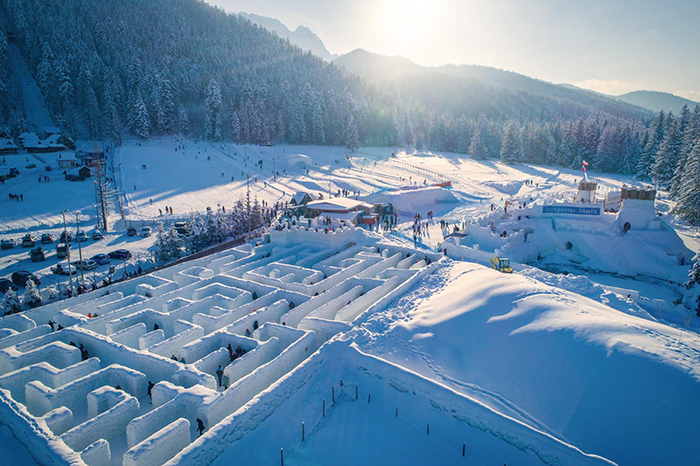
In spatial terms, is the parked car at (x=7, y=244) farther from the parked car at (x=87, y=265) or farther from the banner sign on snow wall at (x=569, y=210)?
the banner sign on snow wall at (x=569, y=210)

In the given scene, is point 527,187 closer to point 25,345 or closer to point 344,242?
point 344,242

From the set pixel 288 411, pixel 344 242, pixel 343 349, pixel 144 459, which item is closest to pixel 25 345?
pixel 144 459

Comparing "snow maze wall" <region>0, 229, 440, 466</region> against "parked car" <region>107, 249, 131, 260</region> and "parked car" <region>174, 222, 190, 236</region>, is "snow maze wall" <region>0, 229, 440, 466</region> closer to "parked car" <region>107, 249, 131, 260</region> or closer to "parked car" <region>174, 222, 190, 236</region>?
"parked car" <region>107, 249, 131, 260</region>

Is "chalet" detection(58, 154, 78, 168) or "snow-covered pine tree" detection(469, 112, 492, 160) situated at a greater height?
"snow-covered pine tree" detection(469, 112, 492, 160)

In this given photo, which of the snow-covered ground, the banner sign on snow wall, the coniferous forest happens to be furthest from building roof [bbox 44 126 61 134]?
the banner sign on snow wall

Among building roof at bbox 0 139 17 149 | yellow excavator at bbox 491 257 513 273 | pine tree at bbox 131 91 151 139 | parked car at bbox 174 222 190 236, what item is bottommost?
parked car at bbox 174 222 190 236
